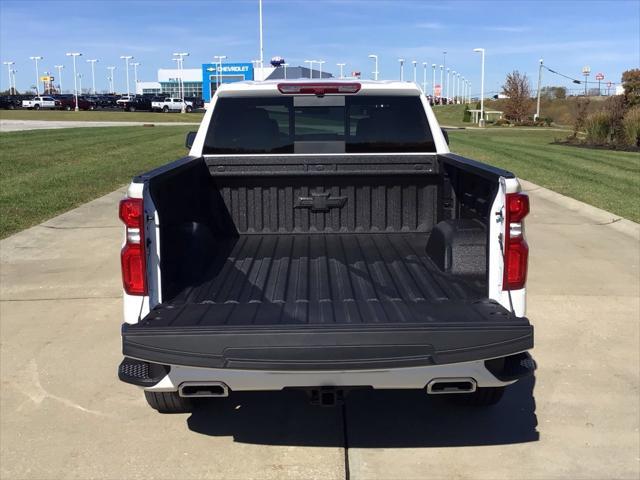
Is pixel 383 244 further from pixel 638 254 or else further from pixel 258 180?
pixel 638 254

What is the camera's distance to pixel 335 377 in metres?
3.27

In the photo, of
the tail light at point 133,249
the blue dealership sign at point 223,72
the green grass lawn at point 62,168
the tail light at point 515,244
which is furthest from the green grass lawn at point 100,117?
the tail light at point 515,244

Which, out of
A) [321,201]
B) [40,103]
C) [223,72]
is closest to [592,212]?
[321,201]

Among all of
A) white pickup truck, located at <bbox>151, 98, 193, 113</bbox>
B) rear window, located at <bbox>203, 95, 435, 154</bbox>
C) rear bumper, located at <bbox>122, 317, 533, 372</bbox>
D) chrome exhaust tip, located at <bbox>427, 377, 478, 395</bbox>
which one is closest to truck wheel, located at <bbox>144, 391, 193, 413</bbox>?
rear bumper, located at <bbox>122, 317, 533, 372</bbox>

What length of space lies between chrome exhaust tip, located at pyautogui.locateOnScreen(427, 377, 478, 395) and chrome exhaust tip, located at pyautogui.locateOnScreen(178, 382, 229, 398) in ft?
3.07

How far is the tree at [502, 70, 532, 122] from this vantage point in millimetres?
50094

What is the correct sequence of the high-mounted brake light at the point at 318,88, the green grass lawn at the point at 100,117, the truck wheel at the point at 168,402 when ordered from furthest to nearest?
the green grass lawn at the point at 100,117 → the high-mounted brake light at the point at 318,88 → the truck wheel at the point at 168,402

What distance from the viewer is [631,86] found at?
88.2ft

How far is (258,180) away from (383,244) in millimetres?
1017

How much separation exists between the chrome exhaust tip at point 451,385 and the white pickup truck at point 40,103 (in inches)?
2976

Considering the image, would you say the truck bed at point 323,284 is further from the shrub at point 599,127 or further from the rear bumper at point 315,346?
the shrub at point 599,127

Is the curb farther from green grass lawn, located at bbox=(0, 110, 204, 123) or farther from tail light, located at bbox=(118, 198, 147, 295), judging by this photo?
green grass lawn, located at bbox=(0, 110, 204, 123)

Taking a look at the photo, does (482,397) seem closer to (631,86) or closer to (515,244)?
(515,244)

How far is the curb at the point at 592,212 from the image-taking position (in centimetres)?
963
